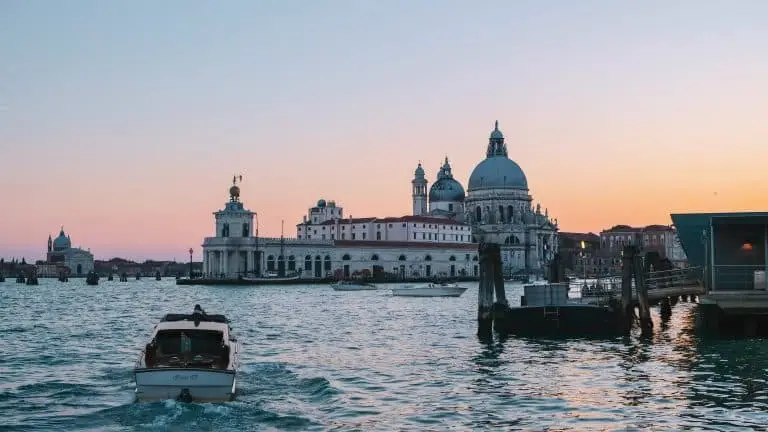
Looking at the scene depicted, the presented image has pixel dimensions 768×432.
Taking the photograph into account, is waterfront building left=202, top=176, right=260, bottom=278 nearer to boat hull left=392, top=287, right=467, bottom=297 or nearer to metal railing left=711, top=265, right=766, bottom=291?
boat hull left=392, top=287, right=467, bottom=297

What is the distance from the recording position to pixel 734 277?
3706cm

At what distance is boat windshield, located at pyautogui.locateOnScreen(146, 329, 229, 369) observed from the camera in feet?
71.4

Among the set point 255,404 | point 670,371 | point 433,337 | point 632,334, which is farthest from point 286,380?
point 632,334

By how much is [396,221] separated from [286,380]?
479 ft

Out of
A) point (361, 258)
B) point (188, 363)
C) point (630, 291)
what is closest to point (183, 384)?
point (188, 363)

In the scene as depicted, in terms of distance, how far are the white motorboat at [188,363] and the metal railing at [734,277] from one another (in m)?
21.0

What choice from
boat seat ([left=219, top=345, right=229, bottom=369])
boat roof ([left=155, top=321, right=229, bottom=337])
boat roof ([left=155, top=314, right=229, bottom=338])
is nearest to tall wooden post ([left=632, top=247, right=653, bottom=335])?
boat roof ([left=155, top=314, right=229, bottom=338])

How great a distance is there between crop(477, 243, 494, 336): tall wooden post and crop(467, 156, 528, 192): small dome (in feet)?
482

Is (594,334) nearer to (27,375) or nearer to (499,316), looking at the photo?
(499,316)

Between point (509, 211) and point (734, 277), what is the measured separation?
15026cm

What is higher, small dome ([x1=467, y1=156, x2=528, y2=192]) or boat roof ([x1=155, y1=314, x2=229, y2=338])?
small dome ([x1=467, y1=156, x2=528, y2=192])

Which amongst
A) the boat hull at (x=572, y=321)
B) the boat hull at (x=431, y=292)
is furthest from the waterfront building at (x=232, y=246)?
the boat hull at (x=572, y=321)

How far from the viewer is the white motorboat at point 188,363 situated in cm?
2006

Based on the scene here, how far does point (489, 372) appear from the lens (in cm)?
2753
